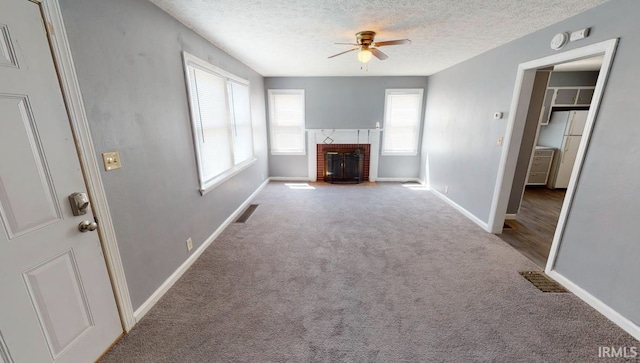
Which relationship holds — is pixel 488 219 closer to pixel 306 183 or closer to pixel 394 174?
pixel 394 174

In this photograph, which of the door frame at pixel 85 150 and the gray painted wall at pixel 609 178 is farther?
the gray painted wall at pixel 609 178

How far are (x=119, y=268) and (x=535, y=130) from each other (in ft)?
15.6

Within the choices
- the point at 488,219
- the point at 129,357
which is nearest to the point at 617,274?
the point at 488,219

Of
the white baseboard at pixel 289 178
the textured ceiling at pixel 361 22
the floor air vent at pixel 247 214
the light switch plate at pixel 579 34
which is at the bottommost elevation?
the floor air vent at pixel 247 214

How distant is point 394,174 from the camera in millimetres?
5773

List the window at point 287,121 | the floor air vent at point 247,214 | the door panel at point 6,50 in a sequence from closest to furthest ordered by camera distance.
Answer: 1. the door panel at point 6,50
2. the floor air vent at point 247,214
3. the window at point 287,121

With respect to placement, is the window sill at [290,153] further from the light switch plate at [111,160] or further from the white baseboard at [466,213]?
the light switch plate at [111,160]

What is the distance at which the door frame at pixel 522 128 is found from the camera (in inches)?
72.1

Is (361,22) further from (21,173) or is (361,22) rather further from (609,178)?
(21,173)

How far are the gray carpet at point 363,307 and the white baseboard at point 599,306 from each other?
0.20ft

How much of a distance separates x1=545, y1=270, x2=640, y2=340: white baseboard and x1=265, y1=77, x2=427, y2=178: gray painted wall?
3.80 meters

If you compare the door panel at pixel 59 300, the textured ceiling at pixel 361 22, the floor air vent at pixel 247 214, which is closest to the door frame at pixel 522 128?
the textured ceiling at pixel 361 22

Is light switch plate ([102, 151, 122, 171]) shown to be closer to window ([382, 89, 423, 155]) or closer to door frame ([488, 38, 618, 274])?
door frame ([488, 38, 618, 274])

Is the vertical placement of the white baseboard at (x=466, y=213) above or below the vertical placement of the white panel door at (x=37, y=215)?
below
